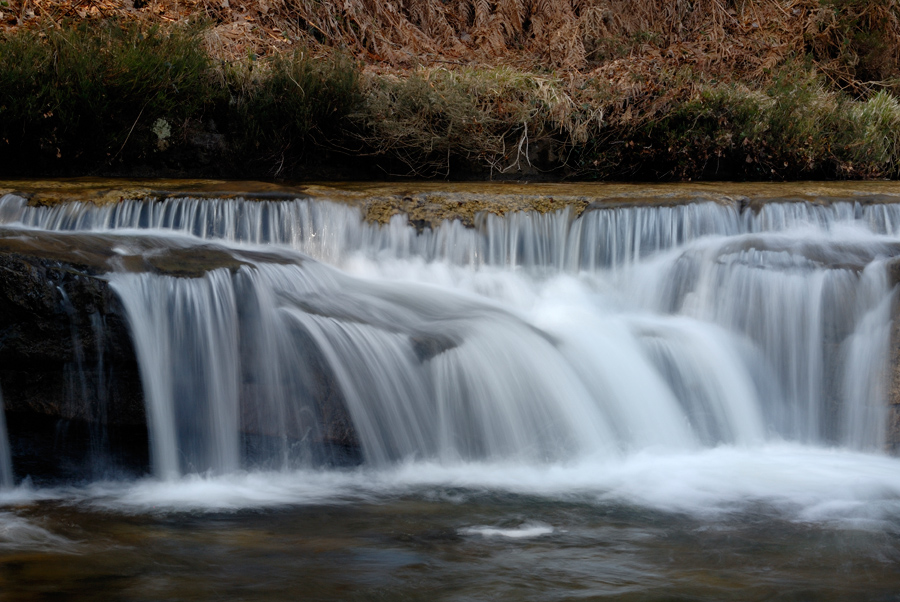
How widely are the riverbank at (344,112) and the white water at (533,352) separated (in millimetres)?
2318

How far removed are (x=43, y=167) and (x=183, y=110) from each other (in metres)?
1.44

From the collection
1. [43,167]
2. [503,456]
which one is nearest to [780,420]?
[503,456]

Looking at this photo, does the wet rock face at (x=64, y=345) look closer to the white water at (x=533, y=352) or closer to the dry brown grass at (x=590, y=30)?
the white water at (x=533, y=352)

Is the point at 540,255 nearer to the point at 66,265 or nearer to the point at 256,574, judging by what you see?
the point at 66,265

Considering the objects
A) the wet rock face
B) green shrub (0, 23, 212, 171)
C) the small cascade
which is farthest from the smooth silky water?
green shrub (0, 23, 212, 171)

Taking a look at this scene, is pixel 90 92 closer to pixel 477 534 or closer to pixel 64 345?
pixel 64 345

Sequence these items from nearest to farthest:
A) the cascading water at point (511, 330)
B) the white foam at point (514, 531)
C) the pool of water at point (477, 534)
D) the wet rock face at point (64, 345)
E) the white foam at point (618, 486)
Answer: the pool of water at point (477, 534), the white foam at point (514, 531), the white foam at point (618, 486), the wet rock face at point (64, 345), the cascading water at point (511, 330)

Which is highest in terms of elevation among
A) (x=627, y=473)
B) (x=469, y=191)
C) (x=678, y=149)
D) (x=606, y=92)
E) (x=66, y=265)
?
(x=606, y=92)

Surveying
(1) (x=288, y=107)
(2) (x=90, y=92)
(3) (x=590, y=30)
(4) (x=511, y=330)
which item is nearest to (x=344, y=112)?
(1) (x=288, y=107)

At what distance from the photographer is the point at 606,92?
30.7ft

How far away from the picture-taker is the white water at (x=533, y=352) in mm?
4504

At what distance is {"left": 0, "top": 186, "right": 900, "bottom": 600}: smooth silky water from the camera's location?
322cm

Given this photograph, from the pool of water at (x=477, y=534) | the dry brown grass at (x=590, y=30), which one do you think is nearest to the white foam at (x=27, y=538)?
the pool of water at (x=477, y=534)

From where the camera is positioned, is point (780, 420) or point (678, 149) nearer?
point (780, 420)
